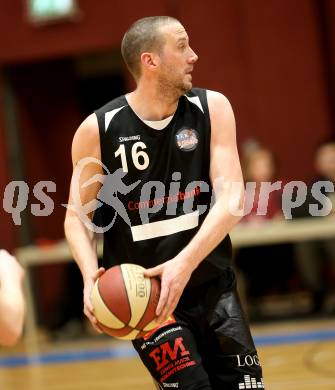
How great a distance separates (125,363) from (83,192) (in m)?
5.06

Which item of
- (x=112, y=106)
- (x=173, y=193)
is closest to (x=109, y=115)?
(x=112, y=106)

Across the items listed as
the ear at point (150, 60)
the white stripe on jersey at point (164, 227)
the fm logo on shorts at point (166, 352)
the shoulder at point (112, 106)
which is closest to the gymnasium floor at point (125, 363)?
the fm logo on shorts at point (166, 352)

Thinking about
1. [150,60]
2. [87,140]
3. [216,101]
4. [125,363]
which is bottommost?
[125,363]

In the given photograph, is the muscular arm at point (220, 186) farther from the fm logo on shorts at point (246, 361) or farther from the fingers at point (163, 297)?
the fm logo on shorts at point (246, 361)

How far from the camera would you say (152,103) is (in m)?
4.46

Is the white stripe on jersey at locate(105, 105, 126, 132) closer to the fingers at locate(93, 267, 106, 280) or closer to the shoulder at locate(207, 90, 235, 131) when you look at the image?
the shoulder at locate(207, 90, 235, 131)

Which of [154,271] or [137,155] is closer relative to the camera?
[154,271]

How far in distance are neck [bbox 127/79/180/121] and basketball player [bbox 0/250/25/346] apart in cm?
149

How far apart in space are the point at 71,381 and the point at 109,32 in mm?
5584

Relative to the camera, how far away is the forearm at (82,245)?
4328 millimetres

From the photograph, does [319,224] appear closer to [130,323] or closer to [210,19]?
[210,19]

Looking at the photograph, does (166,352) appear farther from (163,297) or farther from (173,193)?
(173,193)

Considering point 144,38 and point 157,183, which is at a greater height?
point 144,38

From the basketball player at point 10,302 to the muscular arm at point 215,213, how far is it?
0.94m
